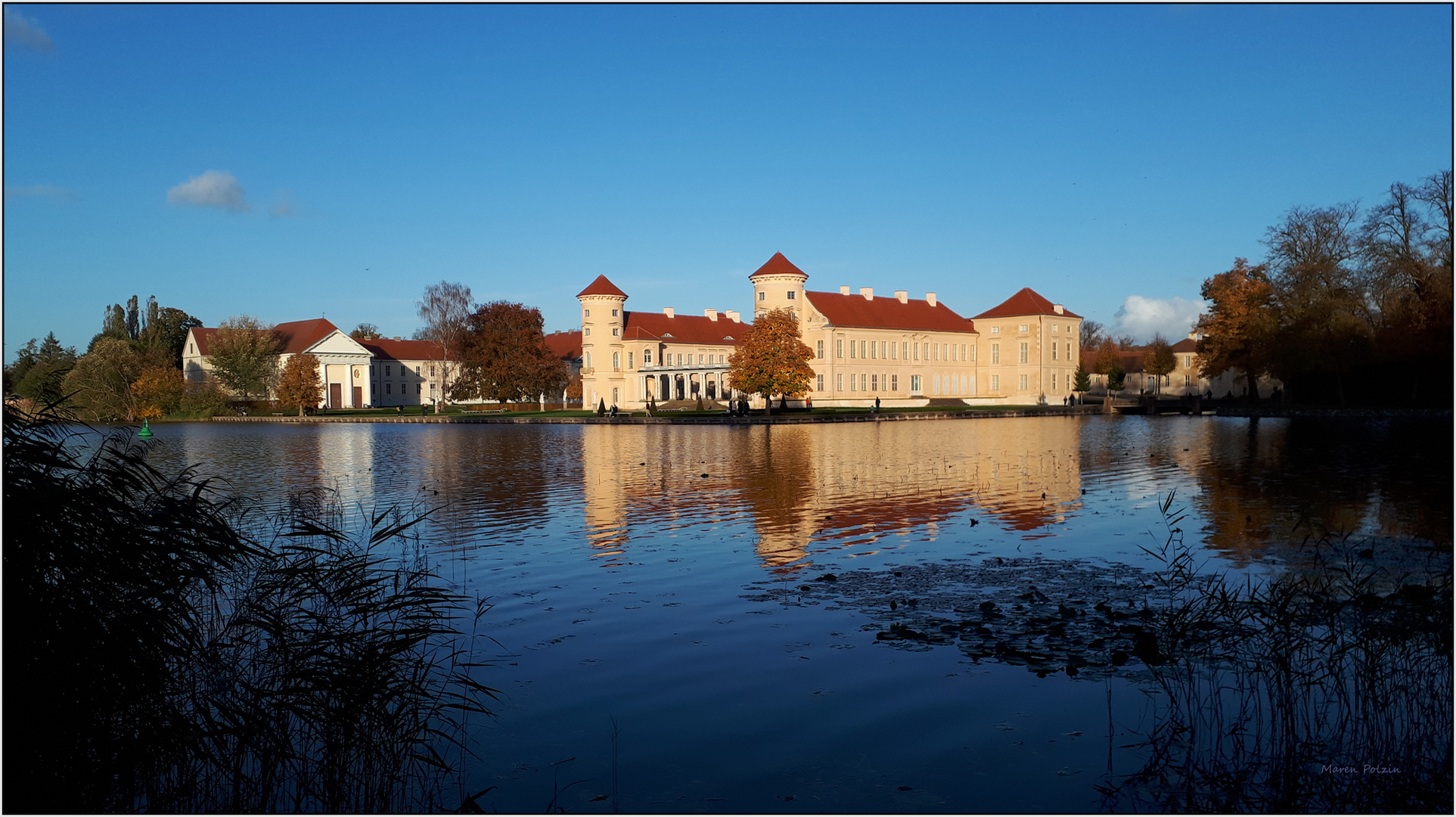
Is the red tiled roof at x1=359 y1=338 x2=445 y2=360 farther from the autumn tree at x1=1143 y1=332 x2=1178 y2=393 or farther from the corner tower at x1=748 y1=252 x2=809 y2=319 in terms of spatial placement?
the autumn tree at x1=1143 y1=332 x2=1178 y2=393

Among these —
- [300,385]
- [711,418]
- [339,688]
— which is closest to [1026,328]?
[711,418]

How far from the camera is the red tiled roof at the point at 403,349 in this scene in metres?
118

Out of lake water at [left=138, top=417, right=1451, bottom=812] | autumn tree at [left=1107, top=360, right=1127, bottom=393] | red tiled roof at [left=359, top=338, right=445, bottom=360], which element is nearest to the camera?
lake water at [left=138, top=417, right=1451, bottom=812]

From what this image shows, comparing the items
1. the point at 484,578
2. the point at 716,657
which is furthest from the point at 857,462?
the point at 716,657

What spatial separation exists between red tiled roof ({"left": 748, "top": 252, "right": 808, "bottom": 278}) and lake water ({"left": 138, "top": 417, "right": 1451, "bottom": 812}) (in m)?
59.6

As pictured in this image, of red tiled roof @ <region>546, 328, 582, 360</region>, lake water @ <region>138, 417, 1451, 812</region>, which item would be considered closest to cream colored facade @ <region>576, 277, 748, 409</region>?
red tiled roof @ <region>546, 328, 582, 360</region>

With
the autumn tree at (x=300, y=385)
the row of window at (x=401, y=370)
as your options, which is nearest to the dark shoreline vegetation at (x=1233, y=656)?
the autumn tree at (x=300, y=385)

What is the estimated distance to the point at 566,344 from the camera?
4924 inches

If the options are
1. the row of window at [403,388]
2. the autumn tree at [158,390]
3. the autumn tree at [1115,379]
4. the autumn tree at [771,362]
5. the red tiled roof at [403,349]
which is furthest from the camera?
the red tiled roof at [403,349]

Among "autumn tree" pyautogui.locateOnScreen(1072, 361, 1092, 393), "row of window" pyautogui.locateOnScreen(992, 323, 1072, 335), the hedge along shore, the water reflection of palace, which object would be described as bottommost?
the water reflection of palace

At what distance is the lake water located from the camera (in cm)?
598

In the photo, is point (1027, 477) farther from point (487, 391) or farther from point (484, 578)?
point (487, 391)

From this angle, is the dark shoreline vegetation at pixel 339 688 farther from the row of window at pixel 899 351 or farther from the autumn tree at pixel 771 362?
the row of window at pixel 899 351

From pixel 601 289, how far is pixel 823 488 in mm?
78206
